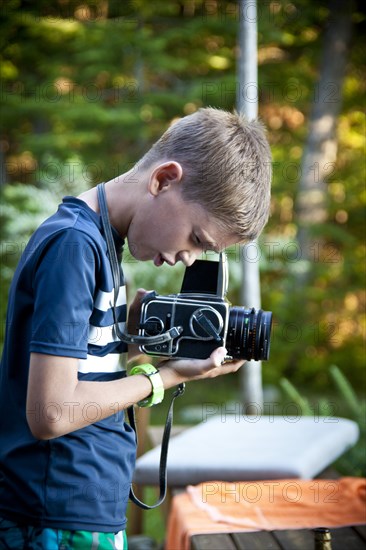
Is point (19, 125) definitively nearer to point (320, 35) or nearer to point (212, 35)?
point (212, 35)

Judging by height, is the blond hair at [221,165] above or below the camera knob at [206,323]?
above

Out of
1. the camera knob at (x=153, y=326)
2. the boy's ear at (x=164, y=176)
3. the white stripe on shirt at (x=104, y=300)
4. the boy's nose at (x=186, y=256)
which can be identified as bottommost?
the camera knob at (x=153, y=326)

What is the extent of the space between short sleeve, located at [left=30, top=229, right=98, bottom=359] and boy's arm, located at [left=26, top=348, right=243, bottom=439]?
27 millimetres

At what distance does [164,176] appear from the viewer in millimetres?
1555

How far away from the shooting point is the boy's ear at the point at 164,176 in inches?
60.5

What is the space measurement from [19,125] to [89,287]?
343 inches

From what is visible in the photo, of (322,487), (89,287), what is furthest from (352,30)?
(89,287)

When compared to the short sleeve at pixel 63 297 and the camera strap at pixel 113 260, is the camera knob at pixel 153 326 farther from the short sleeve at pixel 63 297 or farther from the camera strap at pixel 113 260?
the short sleeve at pixel 63 297

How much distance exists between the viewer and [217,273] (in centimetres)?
183

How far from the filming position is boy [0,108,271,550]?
1.38 metres

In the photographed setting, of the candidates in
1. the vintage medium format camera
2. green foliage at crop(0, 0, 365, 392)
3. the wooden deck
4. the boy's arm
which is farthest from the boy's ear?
green foliage at crop(0, 0, 365, 392)

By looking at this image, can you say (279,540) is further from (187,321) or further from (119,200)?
(119,200)

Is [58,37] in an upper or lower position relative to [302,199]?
upper

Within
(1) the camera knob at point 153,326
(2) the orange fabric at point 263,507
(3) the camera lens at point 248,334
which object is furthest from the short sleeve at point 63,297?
(2) the orange fabric at point 263,507
